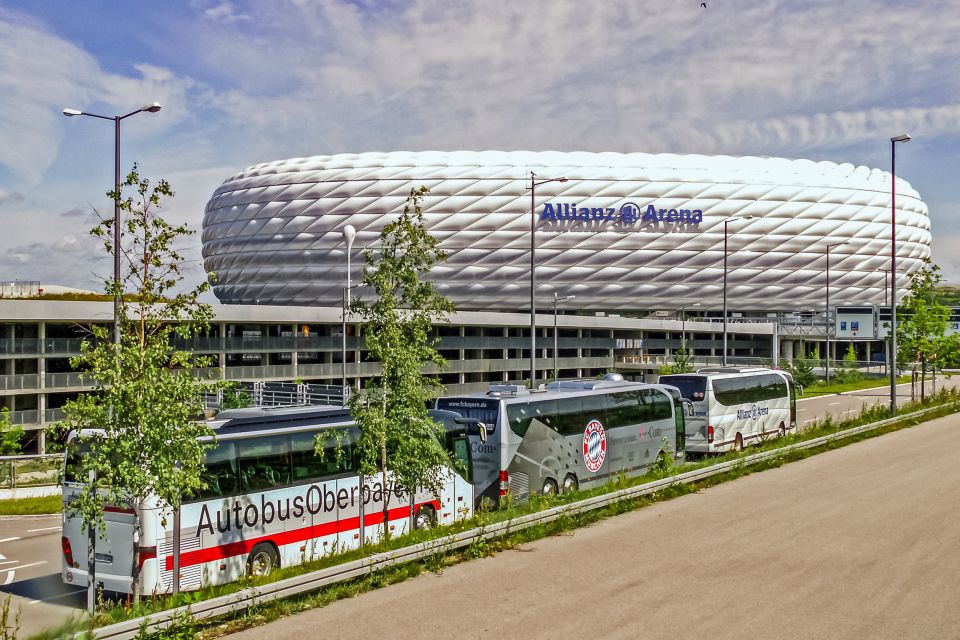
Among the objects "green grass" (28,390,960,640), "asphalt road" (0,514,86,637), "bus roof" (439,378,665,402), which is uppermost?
"bus roof" (439,378,665,402)

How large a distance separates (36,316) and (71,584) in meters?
30.5

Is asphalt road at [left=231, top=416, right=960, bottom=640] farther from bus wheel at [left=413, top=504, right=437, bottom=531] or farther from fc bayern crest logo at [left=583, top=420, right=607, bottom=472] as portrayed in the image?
fc bayern crest logo at [left=583, top=420, right=607, bottom=472]

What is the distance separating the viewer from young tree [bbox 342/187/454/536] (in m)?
14.4

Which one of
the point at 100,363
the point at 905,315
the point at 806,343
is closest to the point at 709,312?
the point at 806,343

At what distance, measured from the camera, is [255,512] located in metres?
14.2

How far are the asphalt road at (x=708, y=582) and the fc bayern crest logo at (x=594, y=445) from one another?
515cm

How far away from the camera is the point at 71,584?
47.3ft

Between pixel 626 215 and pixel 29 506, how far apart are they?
260ft

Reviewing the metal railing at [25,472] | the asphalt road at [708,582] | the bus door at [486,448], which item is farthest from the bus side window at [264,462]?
the metal railing at [25,472]

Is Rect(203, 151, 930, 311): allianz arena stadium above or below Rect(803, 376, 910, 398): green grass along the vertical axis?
above

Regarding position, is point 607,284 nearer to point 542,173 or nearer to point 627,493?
point 542,173

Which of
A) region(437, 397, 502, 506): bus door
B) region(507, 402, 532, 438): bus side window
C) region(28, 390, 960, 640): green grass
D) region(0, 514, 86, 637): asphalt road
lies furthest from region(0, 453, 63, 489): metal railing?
region(28, 390, 960, 640): green grass

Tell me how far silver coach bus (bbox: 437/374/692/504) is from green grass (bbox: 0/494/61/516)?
10969 mm

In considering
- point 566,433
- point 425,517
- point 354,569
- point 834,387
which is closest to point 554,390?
point 566,433
